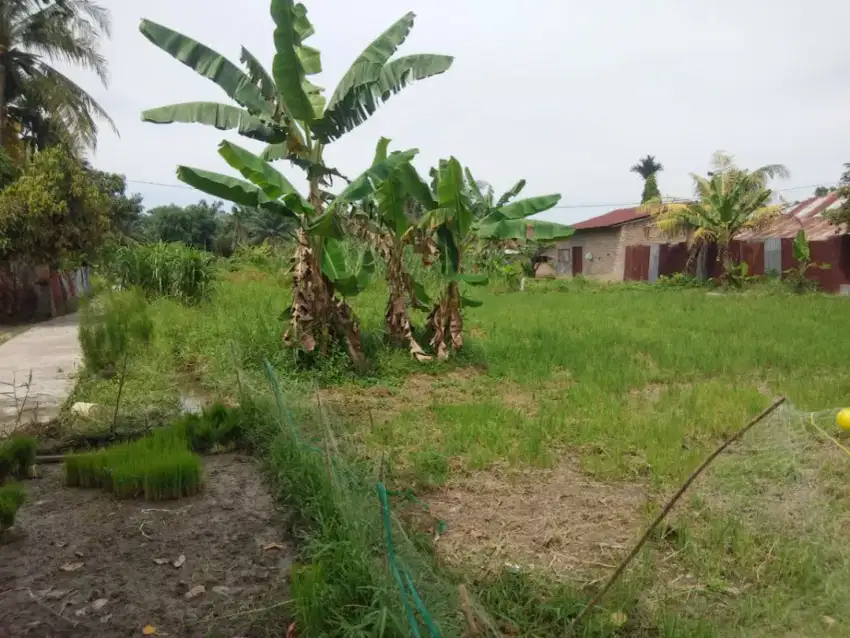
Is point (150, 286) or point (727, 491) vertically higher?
point (150, 286)

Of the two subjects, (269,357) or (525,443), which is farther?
(269,357)

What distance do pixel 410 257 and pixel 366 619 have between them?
10683 mm

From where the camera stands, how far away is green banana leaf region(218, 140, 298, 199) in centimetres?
653

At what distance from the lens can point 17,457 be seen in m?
4.48

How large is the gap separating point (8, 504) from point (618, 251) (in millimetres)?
25480

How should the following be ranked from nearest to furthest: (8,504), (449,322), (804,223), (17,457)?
(8,504) < (17,457) < (449,322) < (804,223)

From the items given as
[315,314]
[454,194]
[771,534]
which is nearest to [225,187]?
[315,314]

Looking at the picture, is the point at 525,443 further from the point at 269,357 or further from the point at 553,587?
the point at 269,357

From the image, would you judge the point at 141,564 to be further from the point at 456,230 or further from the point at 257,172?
the point at 456,230

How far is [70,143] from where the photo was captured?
1756 cm

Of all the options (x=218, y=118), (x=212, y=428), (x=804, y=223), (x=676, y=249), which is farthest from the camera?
(x=676, y=249)

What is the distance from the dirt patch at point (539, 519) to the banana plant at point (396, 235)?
397 centimetres

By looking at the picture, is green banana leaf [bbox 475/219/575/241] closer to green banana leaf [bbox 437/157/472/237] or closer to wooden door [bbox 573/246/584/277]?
green banana leaf [bbox 437/157/472/237]

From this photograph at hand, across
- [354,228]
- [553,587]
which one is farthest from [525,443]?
[354,228]
